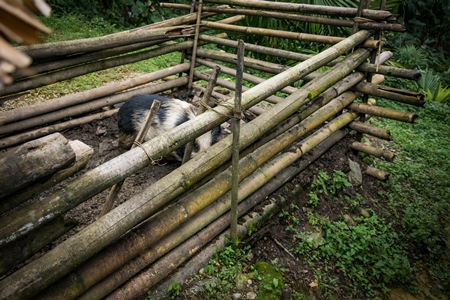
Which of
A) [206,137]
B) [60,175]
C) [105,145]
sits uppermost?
[60,175]

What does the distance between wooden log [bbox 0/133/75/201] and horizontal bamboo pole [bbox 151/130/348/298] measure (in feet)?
3.93

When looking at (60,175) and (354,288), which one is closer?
(60,175)

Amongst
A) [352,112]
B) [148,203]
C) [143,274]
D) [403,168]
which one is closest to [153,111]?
[148,203]

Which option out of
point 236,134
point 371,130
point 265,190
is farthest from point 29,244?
point 371,130

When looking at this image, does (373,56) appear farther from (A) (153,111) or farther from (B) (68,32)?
(B) (68,32)

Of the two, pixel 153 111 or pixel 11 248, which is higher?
pixel 153 111

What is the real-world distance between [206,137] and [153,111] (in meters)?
1.29

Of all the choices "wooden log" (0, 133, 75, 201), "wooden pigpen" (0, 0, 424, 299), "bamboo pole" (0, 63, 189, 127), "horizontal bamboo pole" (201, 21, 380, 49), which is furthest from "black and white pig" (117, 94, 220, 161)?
"wooden log" (0, 133, 75, 201)

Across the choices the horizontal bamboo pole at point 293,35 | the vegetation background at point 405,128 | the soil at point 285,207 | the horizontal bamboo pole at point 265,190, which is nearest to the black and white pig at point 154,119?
the soil at point 285,207

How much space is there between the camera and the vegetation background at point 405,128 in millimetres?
3033

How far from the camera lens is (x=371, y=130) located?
384 centimetres

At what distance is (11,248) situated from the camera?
5.51 feet

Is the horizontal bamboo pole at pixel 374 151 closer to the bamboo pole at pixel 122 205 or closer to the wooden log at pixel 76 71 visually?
the bamboo pole at pixel 122 205

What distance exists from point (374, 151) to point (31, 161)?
144 inches
